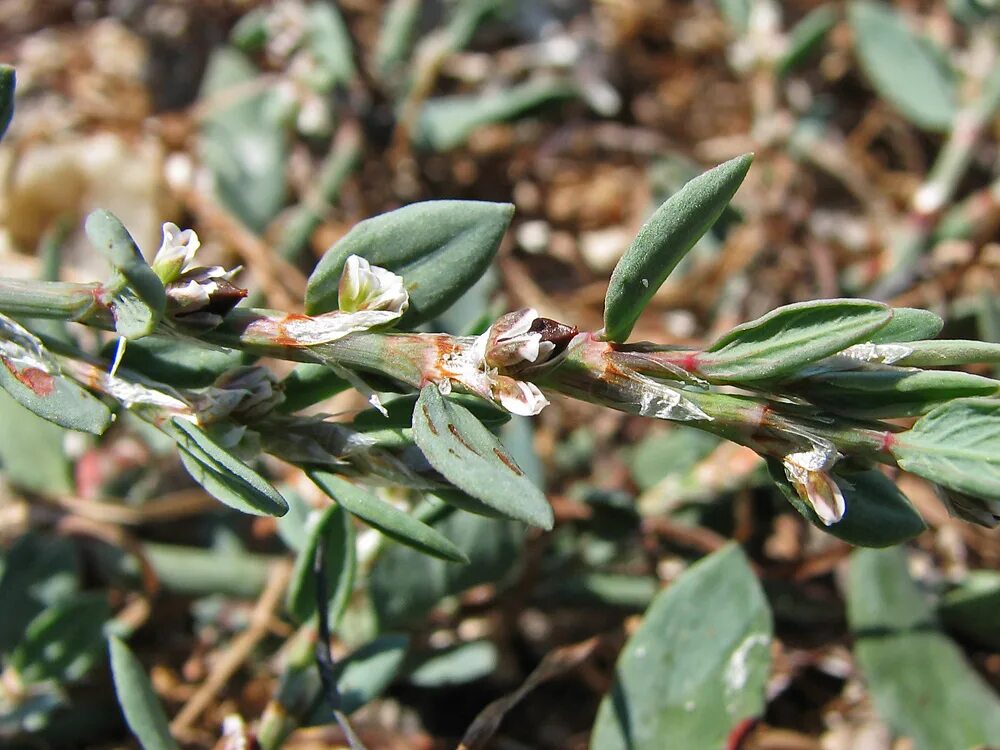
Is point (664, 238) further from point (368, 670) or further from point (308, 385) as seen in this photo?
point (368, 670)

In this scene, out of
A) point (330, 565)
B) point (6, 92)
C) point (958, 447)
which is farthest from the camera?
point (330, 565)

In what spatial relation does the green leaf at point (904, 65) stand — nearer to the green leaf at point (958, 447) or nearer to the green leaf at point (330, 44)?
the green leaf at point (330, 44)

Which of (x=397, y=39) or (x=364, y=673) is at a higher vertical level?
(x=397, y=39)

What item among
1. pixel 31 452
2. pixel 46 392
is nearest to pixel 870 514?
pixel 46 392

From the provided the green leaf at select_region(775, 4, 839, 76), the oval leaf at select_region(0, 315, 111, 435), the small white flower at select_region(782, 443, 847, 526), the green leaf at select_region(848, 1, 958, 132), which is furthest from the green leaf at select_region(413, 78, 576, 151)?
the small white flower at select_region(782, 443, 847, 526)

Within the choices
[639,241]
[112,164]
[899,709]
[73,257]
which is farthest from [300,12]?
[899,709]

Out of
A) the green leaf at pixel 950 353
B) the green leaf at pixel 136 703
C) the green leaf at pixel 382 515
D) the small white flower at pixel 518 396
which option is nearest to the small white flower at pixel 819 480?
the green leaf at pixel 950 353
